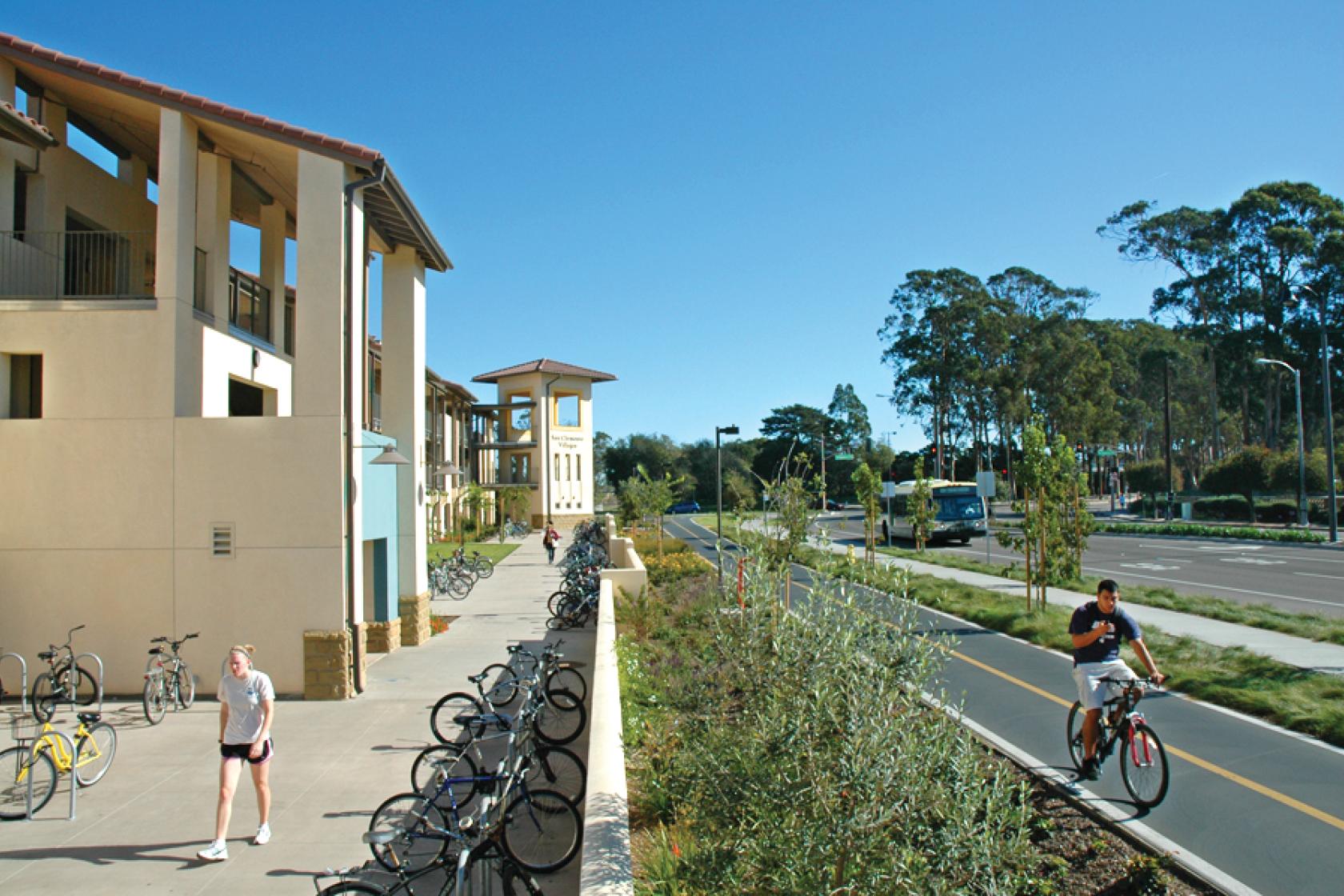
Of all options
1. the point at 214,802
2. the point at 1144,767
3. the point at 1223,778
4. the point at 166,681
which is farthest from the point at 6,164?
the point at 1223,778

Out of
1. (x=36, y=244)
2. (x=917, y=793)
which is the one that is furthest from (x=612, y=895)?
(x=36, y=244)

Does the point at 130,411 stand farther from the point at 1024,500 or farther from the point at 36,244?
the point at 1024,500

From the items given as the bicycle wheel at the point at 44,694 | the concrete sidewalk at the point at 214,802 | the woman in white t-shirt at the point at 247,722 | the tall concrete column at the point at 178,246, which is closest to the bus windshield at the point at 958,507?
the concrete sidewalk at the point at 214,802

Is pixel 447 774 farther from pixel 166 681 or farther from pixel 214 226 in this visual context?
pixel 214 226

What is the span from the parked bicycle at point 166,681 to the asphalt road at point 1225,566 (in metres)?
9.80

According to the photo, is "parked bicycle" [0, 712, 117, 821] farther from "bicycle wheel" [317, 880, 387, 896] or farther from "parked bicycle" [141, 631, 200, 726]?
"bicycle wheel" [317, 880, 387, 896]

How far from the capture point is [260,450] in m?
12.1

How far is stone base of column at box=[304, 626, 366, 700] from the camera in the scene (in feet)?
39.3

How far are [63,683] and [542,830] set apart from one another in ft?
26.1

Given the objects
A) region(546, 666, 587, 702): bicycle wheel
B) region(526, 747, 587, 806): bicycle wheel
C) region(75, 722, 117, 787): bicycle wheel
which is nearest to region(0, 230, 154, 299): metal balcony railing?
region(75, 722, 117, 787): bicycle wheel

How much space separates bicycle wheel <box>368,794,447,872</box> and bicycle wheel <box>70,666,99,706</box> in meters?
6.10

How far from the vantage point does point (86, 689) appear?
11.6 m

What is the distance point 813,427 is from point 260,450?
329 feet

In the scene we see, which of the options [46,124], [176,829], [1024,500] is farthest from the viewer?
[1024,500]
